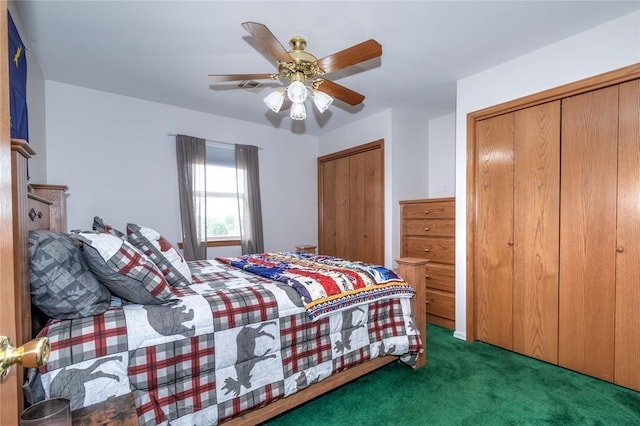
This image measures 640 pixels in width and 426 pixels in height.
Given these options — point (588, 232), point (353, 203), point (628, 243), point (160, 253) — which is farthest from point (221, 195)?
point (628, 243)

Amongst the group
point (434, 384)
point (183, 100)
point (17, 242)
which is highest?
point (183, 100)

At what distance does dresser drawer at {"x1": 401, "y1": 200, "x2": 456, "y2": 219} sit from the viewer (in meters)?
3.13

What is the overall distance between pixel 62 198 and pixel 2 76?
90.6 inches

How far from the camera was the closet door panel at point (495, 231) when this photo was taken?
2611 mm

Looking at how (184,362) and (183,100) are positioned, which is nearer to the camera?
(184,362)

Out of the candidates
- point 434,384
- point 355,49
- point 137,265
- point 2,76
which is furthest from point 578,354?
point 2,76

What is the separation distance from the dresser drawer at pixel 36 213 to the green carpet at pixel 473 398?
1534mm

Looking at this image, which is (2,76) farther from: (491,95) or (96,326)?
(491,95)

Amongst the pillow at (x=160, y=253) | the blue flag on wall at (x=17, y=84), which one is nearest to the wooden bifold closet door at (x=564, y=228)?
the pillow at (x=160, y=253)

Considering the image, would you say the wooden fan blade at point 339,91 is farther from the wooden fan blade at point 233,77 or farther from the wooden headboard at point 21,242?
the wooden headboard at point 21,242

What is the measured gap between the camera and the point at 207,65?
2621 mm

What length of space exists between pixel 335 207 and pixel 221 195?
1.65 metres

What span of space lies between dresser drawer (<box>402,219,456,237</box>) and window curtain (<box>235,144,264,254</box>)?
1900 mm

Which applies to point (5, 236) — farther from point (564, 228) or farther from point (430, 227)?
point (430, 227)
